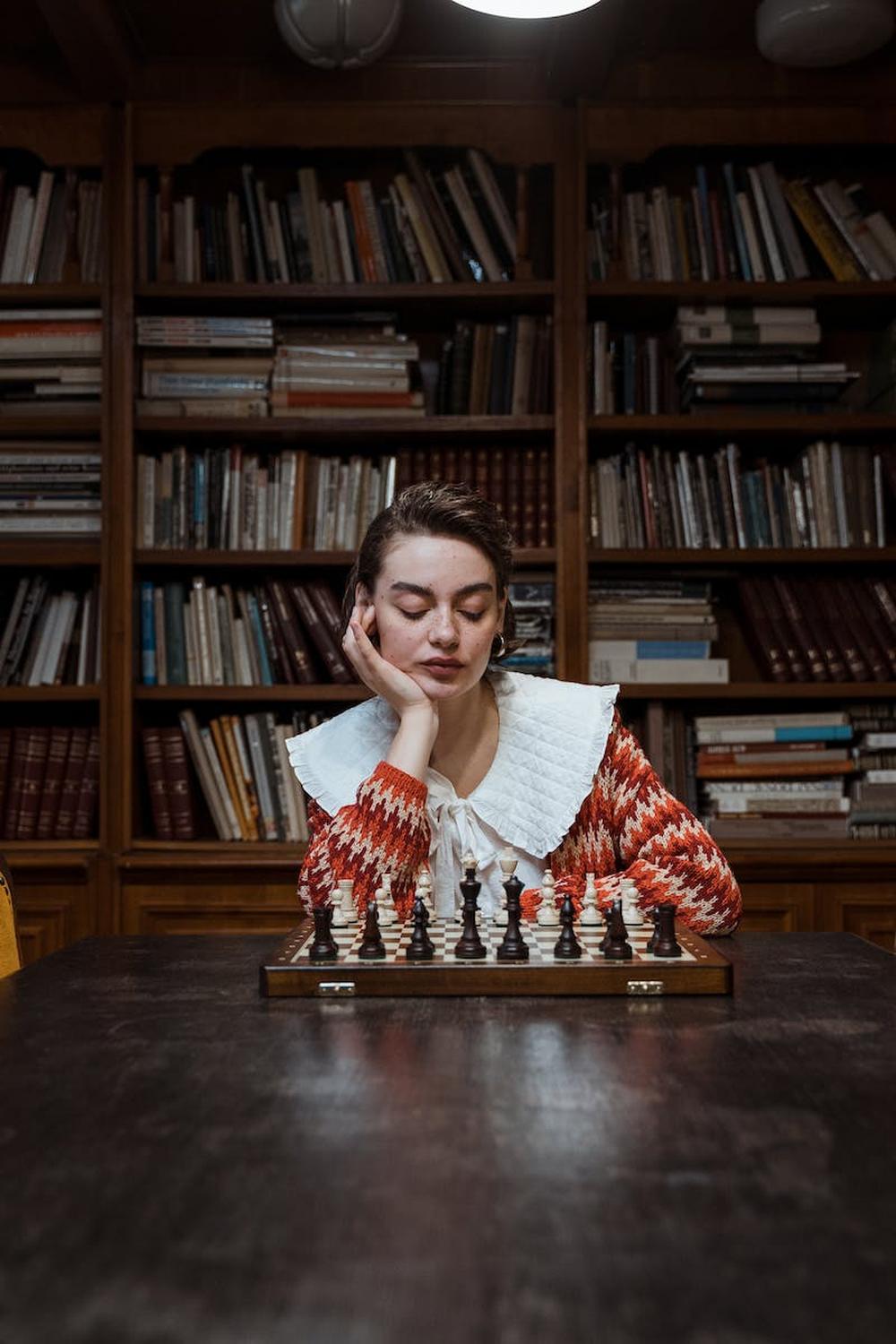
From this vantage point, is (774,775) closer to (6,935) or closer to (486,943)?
(486,943)

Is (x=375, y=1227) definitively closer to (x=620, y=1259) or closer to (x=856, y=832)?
(x=620, y=1259)

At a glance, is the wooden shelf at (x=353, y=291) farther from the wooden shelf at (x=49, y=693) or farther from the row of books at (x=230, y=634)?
the wooden shelf at (x=49, y=693)

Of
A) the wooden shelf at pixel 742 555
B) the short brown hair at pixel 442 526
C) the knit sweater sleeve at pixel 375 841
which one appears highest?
the wooden shelf at pixel 742 555

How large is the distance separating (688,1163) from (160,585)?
2.71 metres

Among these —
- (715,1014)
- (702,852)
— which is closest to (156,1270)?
(715,1014)

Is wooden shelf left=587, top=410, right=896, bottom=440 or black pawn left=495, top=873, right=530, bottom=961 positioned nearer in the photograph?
black pawn left=495, top=873, right=530, bottom=961

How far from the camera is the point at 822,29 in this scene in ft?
9.28

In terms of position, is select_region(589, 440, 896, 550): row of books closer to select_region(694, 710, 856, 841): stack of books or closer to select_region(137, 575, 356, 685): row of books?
select_region(694, 710, 856, 841): stack of books

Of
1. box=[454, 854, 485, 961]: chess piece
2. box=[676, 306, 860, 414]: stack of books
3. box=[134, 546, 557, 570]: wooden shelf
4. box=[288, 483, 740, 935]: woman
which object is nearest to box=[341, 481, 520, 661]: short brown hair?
box=[288, 483, 740, 935]: woman

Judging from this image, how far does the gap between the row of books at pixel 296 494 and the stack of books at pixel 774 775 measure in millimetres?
683

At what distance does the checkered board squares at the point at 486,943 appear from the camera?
1.23 metres

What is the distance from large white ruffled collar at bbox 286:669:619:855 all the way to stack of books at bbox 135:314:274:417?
137 centimetres

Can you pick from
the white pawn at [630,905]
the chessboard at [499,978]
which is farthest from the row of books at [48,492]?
the chessboard at [499,978]

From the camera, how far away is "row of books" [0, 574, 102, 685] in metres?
3.15
